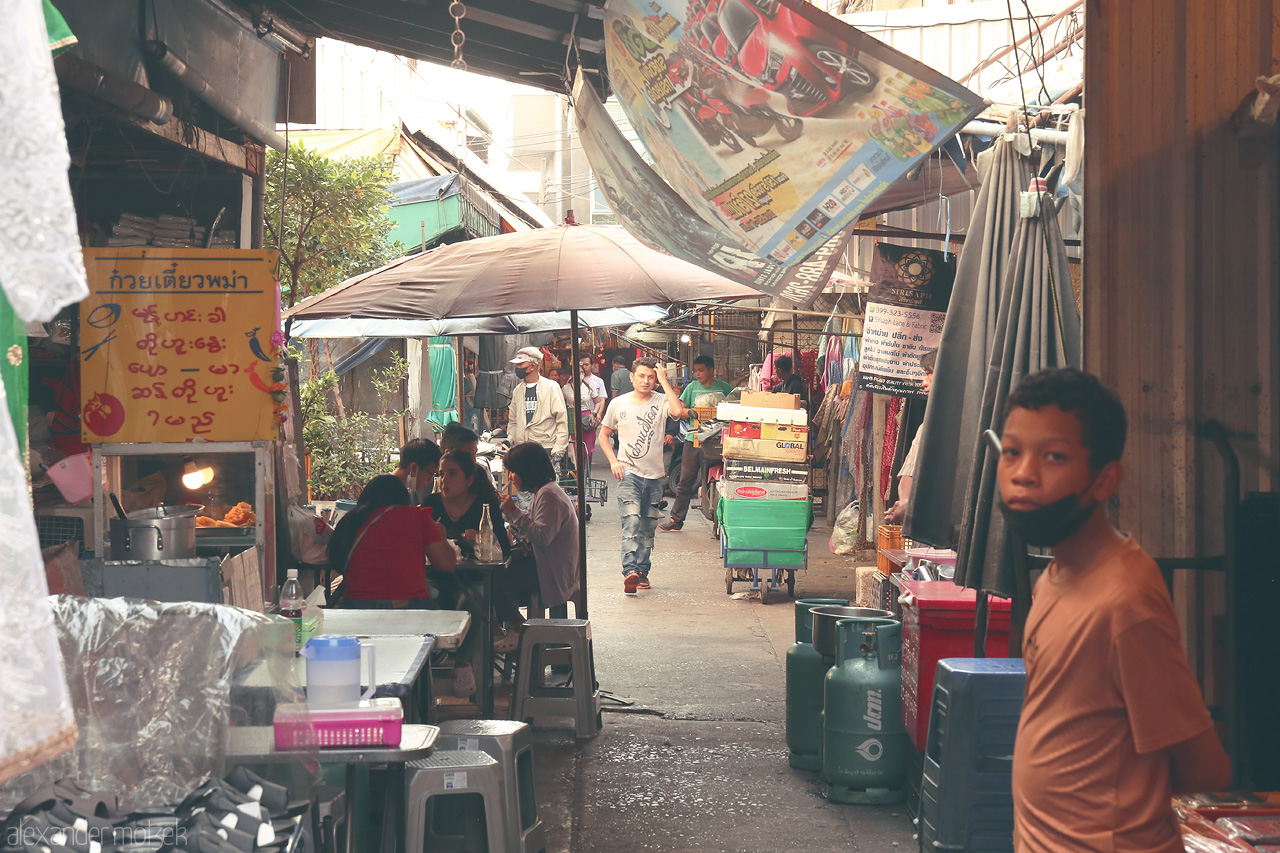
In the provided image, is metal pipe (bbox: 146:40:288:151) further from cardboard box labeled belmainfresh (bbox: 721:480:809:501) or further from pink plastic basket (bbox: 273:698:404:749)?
cardboard box labeled belmainfresh (bbox: 721:480:809:501)

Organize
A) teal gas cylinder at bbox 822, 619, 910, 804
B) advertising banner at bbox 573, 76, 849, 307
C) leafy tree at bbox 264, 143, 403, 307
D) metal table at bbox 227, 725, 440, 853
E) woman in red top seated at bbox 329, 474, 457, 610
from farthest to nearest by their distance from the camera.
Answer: leafy tree at bbox 264, 143, 403, 307, woman in red top seated at bbox 329, 474, 457, 610, teal gas cylinder at bbox 822, 619, 910, 804, advertising banner at bbox 573, 76, 849, 307, metal table at bbox 227, 725, 440, 853

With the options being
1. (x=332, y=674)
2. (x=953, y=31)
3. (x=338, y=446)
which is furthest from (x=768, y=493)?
(x=332, y=674)

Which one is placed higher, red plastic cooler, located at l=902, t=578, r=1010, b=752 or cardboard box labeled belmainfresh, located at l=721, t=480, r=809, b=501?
cardboard box labeled belmainfresh, located at l=721, t=480, r=809, b=501

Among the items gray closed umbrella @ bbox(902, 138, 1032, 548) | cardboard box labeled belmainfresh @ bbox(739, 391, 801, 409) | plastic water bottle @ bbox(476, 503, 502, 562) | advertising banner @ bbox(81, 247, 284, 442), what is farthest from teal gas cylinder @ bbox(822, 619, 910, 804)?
cardboard box labeled belmainfresh @ bbox(739, 391, 801, 409)

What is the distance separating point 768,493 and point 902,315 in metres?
3.72

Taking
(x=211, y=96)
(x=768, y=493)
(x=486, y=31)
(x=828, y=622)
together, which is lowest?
(x=828, y=622)

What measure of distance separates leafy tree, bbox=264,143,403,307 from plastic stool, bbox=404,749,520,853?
5.87 meters

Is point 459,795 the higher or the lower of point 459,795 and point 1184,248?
the lower

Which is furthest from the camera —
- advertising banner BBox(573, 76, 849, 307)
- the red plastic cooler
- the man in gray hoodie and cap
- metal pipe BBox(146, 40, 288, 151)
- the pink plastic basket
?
the man in gray hoodie and cap

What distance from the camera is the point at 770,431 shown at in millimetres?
10352

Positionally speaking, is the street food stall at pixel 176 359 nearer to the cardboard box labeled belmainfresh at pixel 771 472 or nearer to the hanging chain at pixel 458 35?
the hanging chain at pixel 458 35

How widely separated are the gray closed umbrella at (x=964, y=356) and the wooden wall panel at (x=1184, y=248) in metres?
0.52

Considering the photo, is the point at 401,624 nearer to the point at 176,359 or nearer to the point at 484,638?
the point at 484,638

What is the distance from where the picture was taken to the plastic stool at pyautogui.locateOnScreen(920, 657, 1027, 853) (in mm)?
3846
